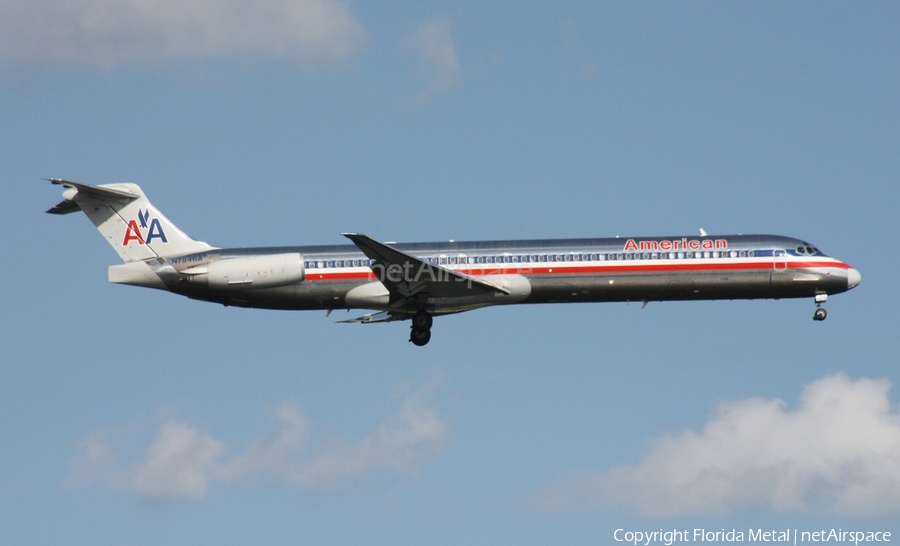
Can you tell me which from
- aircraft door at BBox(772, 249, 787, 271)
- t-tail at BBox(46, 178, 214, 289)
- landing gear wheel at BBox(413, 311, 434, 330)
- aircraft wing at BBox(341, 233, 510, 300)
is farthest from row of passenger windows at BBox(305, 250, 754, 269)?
t-tail at BBox(46, 178, 214, 289)

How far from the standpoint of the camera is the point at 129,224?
4053 cm

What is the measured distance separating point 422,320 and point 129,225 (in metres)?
11.8

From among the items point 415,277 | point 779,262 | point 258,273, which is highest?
point 779,262

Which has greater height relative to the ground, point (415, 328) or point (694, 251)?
point (694, 251)

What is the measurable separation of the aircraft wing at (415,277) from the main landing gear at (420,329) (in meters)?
1.13

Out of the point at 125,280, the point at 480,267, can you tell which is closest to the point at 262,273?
the point at 125,280

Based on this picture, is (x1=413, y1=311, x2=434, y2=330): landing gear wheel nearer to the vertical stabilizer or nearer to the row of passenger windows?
the row of passenger windows

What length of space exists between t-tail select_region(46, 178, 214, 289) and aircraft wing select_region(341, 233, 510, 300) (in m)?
7.65

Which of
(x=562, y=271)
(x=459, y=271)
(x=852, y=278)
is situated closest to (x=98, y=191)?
(x=459, y=271)

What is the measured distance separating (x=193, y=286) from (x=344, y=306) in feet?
18.2

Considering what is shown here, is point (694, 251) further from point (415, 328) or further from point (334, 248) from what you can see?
point (334, 248)

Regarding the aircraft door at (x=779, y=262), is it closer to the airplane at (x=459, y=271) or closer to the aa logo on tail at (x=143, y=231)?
the airplane at (x=459, y=271)

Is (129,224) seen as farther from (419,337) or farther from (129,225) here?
(419,337)

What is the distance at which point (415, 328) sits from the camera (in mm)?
39469
